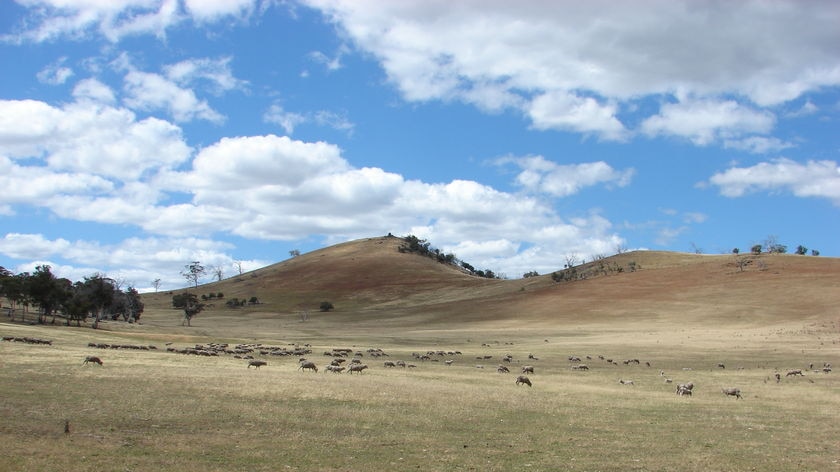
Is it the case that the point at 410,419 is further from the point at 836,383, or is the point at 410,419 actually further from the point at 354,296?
the point at 354,296

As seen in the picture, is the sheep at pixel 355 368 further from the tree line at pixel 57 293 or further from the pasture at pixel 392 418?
the tree line at pixel 57 293

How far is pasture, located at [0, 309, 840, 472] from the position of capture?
1711 cm

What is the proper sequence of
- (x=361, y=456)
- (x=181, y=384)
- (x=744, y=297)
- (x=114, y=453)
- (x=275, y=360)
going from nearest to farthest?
(x=114, y=453), (x=361, y=456), (x=181, y=384), (x=275, y=360), (x=744, y=297)

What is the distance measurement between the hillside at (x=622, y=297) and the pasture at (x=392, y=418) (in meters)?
66.5

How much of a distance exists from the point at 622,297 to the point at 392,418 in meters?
111

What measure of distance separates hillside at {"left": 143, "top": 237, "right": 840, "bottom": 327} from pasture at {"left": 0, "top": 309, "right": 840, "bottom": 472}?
2619 inches

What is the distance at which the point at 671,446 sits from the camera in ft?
65.7

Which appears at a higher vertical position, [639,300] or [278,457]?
[639,300]

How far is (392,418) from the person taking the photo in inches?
914

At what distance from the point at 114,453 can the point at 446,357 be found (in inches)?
1644

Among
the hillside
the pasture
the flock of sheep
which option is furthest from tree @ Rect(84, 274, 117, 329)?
the pasture

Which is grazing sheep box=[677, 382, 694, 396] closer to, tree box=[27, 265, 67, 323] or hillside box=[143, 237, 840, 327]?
hillside box=[143, 237, 840, 327]

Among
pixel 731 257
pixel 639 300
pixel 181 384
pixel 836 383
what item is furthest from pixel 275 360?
pixel 731 257

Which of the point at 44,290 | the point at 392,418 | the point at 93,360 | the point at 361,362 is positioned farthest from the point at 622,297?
the point at 392,418
